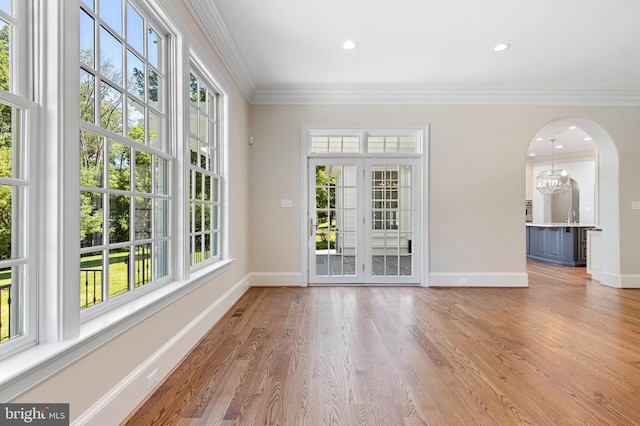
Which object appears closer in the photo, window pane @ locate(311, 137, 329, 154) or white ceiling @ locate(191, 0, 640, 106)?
white ceiling @ locate(191, 0, 640, 106)

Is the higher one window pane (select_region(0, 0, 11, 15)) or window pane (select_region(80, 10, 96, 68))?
window pane (select_region(80, 10, 96, 68))

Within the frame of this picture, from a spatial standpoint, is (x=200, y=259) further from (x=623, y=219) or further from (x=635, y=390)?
(x=623, y=219)

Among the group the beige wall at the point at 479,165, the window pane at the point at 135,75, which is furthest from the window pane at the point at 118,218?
the beige wall at the point at 479,165

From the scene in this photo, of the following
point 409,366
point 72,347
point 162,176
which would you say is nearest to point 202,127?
point 162,176

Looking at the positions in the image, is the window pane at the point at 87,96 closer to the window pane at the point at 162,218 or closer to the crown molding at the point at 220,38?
the window pane at the point at 162,218

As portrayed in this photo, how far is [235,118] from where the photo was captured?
3.88 m

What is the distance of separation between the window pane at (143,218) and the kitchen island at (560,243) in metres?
7.58

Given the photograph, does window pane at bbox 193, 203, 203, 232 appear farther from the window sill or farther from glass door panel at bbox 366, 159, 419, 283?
glass door panel at bbox 366, 159, 419, 283

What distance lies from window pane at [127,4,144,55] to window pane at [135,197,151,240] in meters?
0.95

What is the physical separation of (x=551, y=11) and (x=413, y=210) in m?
2.67

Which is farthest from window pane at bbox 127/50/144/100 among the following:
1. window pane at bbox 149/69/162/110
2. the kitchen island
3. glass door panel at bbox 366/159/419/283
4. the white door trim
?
the kitchen island

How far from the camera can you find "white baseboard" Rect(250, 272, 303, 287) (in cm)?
470

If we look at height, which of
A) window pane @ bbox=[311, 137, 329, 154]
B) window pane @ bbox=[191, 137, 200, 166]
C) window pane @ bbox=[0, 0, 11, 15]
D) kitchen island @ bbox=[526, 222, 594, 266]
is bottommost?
kitchen island @ bbox=[526, 222, 594, 266]

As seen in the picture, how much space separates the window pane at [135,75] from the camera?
76.2 inches
